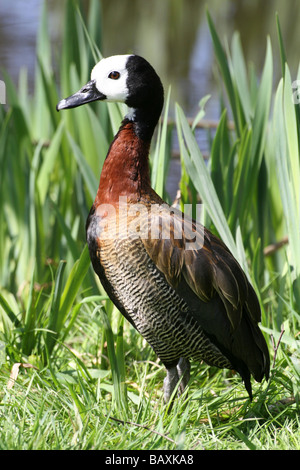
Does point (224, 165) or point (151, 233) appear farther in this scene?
point (224, 165)

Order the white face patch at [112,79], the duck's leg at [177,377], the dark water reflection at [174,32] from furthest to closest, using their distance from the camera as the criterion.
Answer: the dark water reflection at [174,32] → the duck's leg at [177,377] → the white face patch at [112,79]

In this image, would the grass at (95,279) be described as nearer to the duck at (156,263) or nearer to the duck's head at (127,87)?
the duck at (156,263)

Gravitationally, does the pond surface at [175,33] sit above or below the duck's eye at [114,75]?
above

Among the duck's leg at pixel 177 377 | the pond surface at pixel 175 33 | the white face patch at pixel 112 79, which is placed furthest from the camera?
the pond surface at pixel 175 33

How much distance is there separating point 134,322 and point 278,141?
3.26 feet

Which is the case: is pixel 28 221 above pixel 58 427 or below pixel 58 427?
above

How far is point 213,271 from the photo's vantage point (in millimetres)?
2682

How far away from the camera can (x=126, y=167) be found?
2764 mm

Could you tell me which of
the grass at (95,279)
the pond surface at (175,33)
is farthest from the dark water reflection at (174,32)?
the grass at (95,279)

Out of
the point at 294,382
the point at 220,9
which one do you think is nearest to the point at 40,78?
the point at 294,382

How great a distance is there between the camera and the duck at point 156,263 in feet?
8.63

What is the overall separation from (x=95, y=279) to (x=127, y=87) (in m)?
1.07

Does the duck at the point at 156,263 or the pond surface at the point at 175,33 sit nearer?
the duck at the point at 156,263
